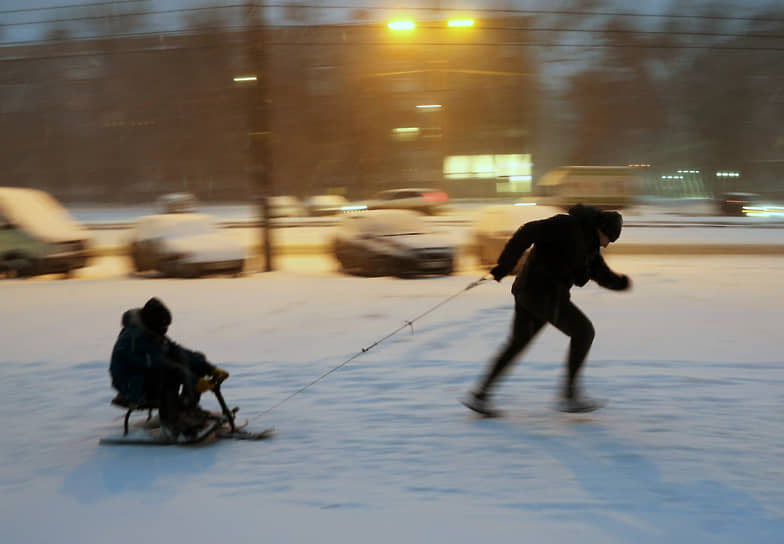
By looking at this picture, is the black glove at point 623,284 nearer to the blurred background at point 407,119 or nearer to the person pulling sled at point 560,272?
the person pulling sled at point 560,272

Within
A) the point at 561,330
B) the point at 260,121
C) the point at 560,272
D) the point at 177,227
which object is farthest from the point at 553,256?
the point at 177,227

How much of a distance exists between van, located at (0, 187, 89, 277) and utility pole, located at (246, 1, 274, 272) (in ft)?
12.1

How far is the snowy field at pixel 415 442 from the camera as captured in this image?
12.0 feet

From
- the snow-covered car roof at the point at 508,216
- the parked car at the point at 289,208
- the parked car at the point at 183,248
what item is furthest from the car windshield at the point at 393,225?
the parked car at the point at 289,208

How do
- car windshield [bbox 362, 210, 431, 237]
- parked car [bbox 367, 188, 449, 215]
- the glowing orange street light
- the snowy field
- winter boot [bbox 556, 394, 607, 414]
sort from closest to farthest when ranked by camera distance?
the snowy field
winter boot [bbox 556, 394, 607, 414]
the glowing orange street light
car windshield [bbox 362, 210, 431, 237]
parked car [bbox 367, 188, 449, 215]

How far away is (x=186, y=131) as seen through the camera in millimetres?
50531

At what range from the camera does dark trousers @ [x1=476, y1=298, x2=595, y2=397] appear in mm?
4875

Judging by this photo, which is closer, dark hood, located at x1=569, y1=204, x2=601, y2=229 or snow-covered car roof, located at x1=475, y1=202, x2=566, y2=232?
dark hood, located at x1=569, y1=204, x2=601, y2=229

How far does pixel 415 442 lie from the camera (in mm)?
4781

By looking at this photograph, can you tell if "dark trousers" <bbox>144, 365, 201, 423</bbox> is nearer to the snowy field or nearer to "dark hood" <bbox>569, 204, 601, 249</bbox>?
the snowy field

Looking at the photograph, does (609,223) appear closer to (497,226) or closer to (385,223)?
(385,223)

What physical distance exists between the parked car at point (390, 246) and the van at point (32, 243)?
504 centimetres

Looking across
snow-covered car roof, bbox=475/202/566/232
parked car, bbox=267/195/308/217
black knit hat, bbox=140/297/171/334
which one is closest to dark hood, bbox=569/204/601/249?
black knit hat, bbox=140/297/171/334

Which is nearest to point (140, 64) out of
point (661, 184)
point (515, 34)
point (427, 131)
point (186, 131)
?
point (186, 131)
